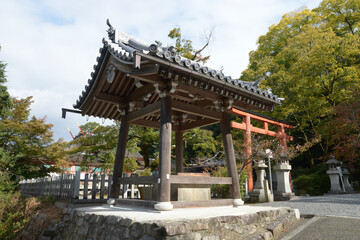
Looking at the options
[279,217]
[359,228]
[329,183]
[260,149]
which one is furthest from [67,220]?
[329,183]

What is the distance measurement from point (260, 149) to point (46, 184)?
9366 millimetres

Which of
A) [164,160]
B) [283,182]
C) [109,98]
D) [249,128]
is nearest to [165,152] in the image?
[164,160]

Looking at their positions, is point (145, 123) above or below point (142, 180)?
above

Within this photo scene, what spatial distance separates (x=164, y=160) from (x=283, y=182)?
9320mm

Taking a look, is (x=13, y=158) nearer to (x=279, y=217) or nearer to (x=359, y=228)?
(x=279, y=217)

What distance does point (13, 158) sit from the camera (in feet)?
44.8

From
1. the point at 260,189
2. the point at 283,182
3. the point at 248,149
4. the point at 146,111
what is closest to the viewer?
the point at 146,111

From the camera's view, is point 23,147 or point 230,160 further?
point 23,147

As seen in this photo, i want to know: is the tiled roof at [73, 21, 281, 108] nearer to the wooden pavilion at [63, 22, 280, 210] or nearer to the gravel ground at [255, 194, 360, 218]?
the wooden pavilion at [63, 22, 280, 210]

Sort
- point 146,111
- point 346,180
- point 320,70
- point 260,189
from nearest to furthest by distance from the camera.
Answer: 1. point 146,111
2. point 260,189
3. point 346,180
4. point 320,70

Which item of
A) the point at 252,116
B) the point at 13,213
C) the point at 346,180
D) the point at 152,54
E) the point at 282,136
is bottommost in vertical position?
the point at 13,213

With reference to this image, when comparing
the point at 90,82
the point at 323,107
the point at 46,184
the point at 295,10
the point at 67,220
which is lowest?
the point at 67,220

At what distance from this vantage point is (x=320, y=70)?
1546cm

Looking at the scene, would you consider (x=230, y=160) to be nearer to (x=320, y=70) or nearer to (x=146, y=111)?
(x=146, y=111)
